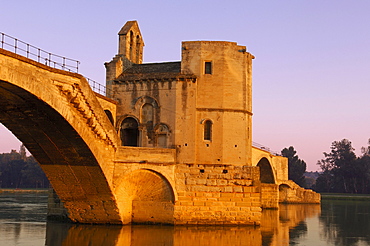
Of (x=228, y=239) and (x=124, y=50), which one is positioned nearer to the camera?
(x=228, y=239)

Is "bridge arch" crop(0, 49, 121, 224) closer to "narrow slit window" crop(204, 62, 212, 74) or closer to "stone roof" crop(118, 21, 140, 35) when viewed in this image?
"narrow slit window" crop(204, 62, 212, 74)

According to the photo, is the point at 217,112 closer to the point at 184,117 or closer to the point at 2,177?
the point at 184,117

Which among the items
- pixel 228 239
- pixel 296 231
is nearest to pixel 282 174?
pixel 296 231

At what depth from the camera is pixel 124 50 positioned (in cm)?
3381

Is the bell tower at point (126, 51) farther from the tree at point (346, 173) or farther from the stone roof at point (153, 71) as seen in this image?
the tree at point (346, 173)

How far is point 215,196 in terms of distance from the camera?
1099 inches

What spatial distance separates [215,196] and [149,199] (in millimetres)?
4163

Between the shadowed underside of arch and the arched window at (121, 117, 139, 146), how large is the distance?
6584 mm

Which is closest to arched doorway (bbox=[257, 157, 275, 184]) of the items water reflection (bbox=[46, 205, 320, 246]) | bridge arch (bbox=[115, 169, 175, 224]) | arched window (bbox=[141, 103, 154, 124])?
water reflection (bbox=[46, 205, 320, 246])

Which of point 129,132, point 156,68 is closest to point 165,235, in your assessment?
point 129,132

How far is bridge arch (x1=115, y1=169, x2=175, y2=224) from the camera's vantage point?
27.4m

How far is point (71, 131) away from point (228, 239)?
10.1m

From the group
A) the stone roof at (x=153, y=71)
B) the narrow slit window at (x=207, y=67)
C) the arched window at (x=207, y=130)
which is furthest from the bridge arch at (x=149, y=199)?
the narrow slit window at (x=207, y=67)

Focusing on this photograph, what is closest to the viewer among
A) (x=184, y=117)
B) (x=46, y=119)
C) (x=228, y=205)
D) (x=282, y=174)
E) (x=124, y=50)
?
(x=46, y=119)
